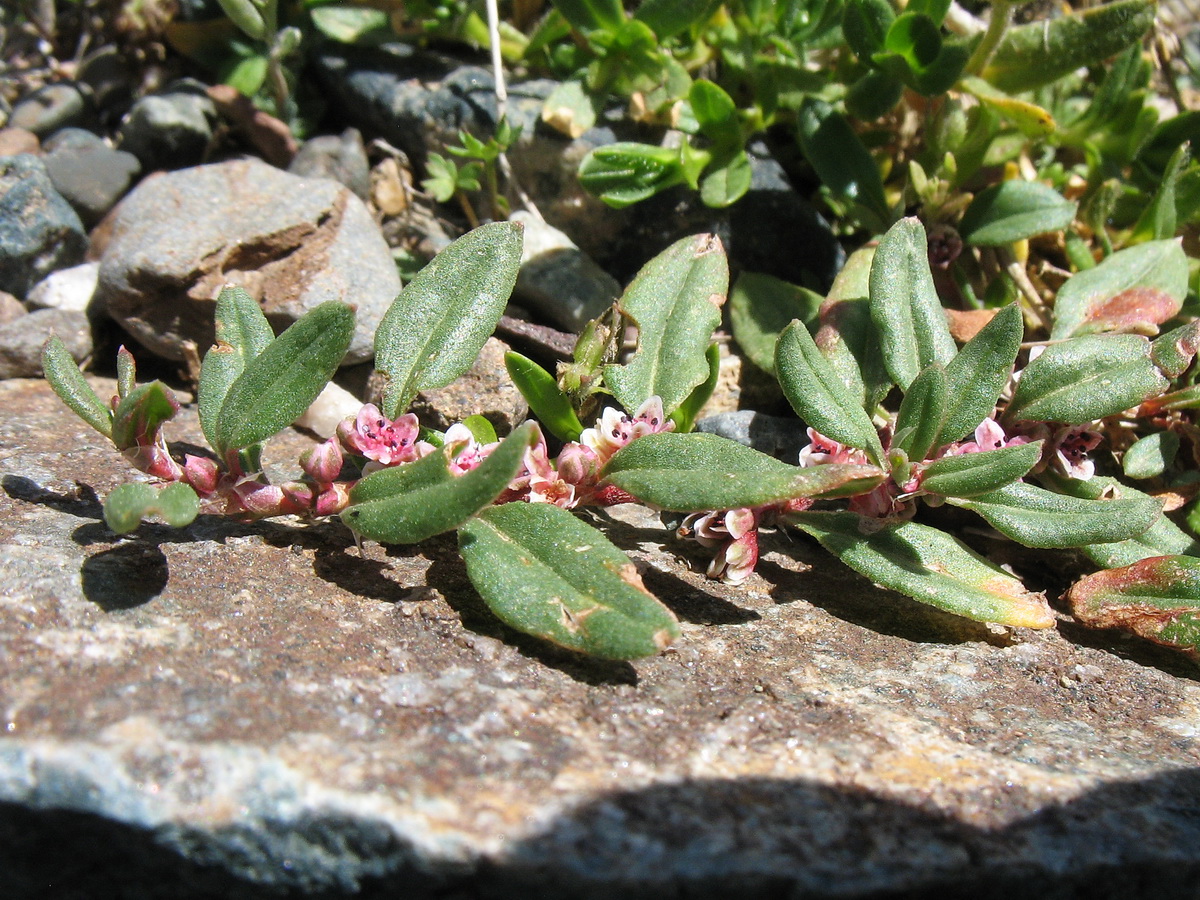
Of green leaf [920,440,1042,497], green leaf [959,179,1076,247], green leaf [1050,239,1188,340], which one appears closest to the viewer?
green leaf [920,440,1042,497]

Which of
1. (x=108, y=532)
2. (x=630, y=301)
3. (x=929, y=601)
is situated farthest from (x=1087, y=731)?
(x=108, y=532)

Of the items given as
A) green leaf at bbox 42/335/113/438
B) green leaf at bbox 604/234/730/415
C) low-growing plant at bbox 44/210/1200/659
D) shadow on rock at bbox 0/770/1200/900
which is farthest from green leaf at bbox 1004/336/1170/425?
green leaf at bbox 42/335/113/438

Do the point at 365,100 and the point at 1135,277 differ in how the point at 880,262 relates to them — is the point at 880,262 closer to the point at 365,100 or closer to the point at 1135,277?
the point at 1135,277

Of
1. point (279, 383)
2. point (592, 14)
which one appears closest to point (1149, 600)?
point (279, 383)

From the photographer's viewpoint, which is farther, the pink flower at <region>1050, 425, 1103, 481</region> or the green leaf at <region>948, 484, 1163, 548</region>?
the pink flower at <region>1050, 425, 1103, 481</region>

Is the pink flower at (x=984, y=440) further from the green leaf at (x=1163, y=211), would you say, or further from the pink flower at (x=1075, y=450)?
the green leaf at (x=1163, y=211)

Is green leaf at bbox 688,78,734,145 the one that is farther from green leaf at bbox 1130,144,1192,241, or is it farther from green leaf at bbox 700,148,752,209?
green leaf at bbox 1130,144,1192,241
